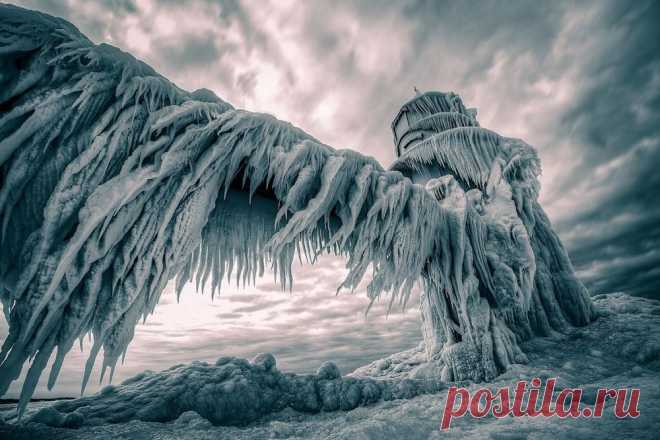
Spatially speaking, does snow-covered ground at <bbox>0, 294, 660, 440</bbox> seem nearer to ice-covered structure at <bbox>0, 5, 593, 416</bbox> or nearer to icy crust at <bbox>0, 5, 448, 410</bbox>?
ice-covered structure at <bbox>0, 5, 593, 416</bbox>

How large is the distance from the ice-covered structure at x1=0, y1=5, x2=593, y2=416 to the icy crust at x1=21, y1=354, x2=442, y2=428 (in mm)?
753

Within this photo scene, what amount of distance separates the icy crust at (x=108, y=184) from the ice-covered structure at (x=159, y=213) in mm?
12

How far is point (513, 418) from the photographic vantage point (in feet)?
8.53

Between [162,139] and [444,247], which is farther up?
[162,139]

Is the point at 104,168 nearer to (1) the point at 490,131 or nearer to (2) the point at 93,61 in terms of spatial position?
(2) the point at 93,61

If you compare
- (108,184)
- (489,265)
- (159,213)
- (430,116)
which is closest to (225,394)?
(159,213)

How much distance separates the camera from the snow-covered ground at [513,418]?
2203 millimetres

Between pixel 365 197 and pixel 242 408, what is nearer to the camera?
pixel 242 408

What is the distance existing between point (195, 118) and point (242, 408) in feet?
10.4

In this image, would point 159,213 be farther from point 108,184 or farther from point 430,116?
point 430,116

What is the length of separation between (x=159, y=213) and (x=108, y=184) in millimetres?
505

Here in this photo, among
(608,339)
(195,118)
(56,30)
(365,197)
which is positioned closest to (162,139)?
(195,118)

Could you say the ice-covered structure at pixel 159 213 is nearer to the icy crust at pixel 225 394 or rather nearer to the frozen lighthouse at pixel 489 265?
the frozen lighthouse at pixel 489 265

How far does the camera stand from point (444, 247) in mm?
5039
